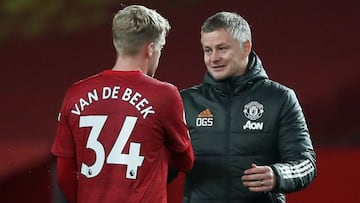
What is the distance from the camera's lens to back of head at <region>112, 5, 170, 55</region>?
2135 millimetres

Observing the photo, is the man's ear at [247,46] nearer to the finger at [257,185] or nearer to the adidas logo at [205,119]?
the adidas logo at [205,119]

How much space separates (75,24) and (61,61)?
0.17 meters

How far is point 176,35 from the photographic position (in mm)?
3570

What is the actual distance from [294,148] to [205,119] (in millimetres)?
275

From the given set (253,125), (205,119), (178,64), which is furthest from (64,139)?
(178,64)

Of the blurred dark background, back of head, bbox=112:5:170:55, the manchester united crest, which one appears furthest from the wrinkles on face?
the blurred dark background

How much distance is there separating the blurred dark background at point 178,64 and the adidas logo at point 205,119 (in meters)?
1.13

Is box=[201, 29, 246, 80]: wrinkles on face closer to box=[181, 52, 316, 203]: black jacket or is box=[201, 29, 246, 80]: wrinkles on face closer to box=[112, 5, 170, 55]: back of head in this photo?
box=[181, 52, 316, 203]: black jacket

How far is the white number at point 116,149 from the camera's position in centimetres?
207

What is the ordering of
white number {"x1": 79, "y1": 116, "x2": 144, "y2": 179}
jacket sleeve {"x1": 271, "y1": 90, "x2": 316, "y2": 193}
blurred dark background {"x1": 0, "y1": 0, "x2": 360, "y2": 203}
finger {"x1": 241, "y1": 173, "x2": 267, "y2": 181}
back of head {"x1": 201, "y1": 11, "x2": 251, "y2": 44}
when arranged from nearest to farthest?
1. white number {"x1": 79, "y1": 116, "x2": 144, "y2": 179}
2. finger {"x1": 241, "y1": 173, "x2": 267, "y2": 181}
3. jacket sleeve {"x1": 271, "y1": 90, "x2": 316, "y2": 193}
4. back of head {"x1": 201, "y1": 11, "x2": 251, "y2": 44}
5. blurred dark background {"x1": 0, "y1": 0, "x2": 360, "y2": 203}

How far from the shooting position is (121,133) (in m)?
2.08

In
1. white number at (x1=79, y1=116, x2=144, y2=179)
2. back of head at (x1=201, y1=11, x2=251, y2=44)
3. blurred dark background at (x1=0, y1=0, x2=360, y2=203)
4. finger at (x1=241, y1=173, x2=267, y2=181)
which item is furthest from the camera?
blurred dark background at (x1=0, y1=0, x2=360, y2=203)

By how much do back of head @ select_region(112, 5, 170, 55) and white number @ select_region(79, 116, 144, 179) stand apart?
195 mm

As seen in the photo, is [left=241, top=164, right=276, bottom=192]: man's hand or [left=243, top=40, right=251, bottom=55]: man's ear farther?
[left=243, top=40, right=251, bottom=55]: man's ear
